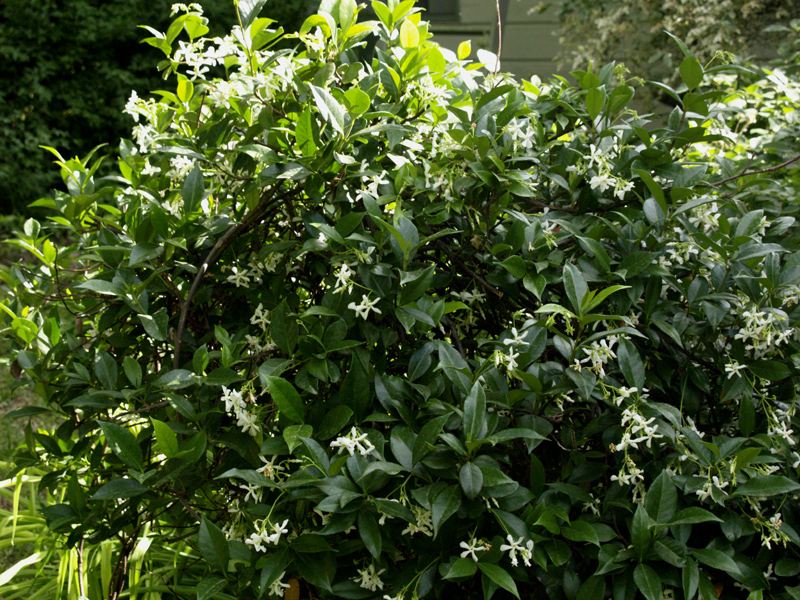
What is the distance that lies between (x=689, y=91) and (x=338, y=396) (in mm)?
956

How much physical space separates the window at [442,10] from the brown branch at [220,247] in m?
6.35

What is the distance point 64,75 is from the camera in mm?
6559

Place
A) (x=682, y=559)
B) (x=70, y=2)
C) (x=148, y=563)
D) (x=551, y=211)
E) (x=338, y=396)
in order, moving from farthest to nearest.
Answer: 1. (x=70, y=2)
2. (x=148, y=563)
3. (x=551, y=211)
4. (x=338, y=396)
5. (x=682, y=559)

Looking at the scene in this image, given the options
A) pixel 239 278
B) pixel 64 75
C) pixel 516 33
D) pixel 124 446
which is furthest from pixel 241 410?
pixel 64 75

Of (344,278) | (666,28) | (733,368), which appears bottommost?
(666,28)

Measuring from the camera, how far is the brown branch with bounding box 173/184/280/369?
129 cm

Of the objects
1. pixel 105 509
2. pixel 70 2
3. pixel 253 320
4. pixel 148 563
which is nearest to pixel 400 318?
pixel 253 320

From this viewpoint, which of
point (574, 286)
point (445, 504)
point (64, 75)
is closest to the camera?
point (445, 504)

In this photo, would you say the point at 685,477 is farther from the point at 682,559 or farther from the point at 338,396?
the point at 338,396

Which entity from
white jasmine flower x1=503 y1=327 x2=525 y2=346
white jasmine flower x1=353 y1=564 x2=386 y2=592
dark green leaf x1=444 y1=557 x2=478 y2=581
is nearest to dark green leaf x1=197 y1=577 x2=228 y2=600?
white jasmine flower x1=353 y1=564 x2=386 y2=592

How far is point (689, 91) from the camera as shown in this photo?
4.52ft

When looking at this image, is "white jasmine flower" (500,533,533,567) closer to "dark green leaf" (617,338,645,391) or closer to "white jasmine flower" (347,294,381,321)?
"dark green leaf" (617,338,645,391)

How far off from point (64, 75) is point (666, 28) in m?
5.55

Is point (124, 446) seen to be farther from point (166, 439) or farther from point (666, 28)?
point (666, 28)
